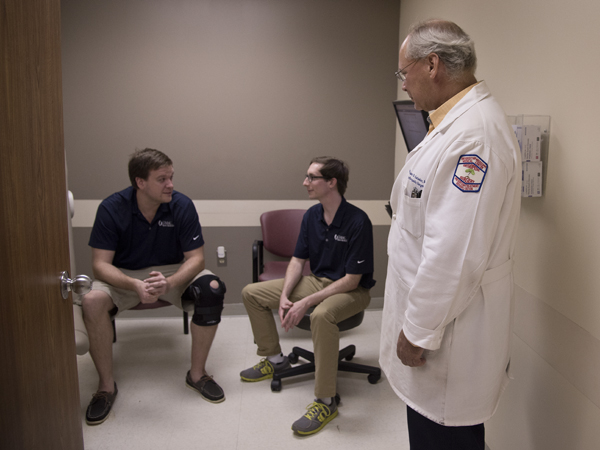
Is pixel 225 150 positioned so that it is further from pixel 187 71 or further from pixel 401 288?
pixel 401 288

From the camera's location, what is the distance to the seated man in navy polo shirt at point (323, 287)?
94.7 inches

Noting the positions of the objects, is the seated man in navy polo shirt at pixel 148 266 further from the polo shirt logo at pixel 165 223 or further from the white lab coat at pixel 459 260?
the white lab coat at pixel 459 260

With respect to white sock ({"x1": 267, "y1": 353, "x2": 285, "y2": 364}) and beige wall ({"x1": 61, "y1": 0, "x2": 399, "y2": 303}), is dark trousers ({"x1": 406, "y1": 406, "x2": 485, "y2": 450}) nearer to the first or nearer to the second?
white sock ({"x1": 267, "y1": 353, "x2": 285, "y2": 364})

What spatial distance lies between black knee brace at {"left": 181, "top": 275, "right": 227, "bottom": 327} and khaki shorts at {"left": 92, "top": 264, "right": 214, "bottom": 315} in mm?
89

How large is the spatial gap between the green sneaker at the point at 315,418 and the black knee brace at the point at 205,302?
705 mm

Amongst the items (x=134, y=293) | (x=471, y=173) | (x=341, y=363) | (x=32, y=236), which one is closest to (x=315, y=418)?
(x=341, y=363)

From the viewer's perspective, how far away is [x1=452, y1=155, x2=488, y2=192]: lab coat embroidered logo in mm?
1299

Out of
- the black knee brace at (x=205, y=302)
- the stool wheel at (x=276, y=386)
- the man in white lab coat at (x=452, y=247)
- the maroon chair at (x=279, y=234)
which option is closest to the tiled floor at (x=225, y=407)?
the stool wheel at (x=276, y=386)

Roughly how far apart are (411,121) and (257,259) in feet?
4.75

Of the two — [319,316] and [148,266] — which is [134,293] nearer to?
[148,266]

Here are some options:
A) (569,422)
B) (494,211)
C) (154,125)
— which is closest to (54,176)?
(494,211)

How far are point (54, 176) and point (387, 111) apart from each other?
9.33 feet

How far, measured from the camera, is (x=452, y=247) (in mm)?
1312

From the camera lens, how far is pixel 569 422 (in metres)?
1.57
